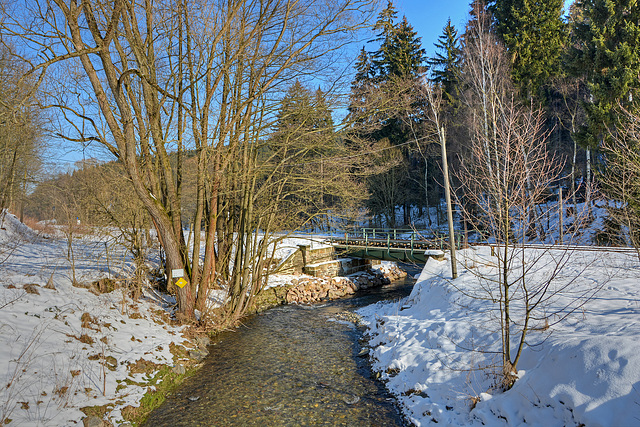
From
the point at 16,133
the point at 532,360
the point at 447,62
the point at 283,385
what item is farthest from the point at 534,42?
the point at 16,133

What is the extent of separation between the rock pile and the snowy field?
21.9 ft

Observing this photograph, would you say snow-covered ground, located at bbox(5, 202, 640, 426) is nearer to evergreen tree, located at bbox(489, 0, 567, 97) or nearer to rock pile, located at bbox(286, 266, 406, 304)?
rock pile, located at bbox(286, 266, 406, 304)

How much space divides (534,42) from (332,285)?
2153cm

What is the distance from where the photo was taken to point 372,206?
3136cm

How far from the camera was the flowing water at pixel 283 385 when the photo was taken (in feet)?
18.9

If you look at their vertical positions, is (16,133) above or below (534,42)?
below

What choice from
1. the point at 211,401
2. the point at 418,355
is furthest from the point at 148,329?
the point at 418,355

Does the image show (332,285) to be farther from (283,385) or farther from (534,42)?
(534,42)

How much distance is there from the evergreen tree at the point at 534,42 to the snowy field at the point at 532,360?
17758mm

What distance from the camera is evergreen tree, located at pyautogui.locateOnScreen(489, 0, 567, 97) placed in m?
23.0

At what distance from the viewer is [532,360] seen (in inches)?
203

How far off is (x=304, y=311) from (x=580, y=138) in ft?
52.0

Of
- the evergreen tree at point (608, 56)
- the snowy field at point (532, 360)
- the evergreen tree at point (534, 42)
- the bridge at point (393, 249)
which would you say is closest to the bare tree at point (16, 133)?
the snowy field at point (532, 360)

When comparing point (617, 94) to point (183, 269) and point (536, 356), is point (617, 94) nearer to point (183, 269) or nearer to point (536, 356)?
point (536, 356)
